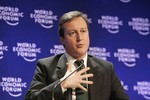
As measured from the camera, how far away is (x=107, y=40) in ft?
14.6

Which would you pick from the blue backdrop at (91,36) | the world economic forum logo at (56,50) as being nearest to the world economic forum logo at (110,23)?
the blue backdrop at (91,36)

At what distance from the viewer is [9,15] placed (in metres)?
4.05

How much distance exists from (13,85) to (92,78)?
60.0 inches

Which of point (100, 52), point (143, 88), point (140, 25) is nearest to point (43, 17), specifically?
point (100, 52)

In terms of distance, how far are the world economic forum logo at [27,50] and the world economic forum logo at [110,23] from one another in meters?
0.83

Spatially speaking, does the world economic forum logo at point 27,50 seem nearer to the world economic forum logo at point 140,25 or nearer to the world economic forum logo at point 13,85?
the world economic forum logo at point 13,85

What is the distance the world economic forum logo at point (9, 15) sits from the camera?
4043mm

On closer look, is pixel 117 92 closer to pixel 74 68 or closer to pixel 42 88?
pixel 74 68

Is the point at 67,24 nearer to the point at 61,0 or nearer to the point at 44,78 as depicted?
the point at 44,78

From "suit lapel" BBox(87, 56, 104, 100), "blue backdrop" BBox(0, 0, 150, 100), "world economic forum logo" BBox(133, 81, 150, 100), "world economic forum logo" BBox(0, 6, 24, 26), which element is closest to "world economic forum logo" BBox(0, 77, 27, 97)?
"blue backdrop" BBox(0, 0, 150, 100)

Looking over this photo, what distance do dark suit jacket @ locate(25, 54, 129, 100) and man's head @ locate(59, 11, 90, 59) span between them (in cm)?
12

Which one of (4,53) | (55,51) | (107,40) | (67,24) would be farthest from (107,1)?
(67,24)

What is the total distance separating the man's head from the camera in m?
2.58

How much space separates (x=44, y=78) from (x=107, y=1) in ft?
7.02
